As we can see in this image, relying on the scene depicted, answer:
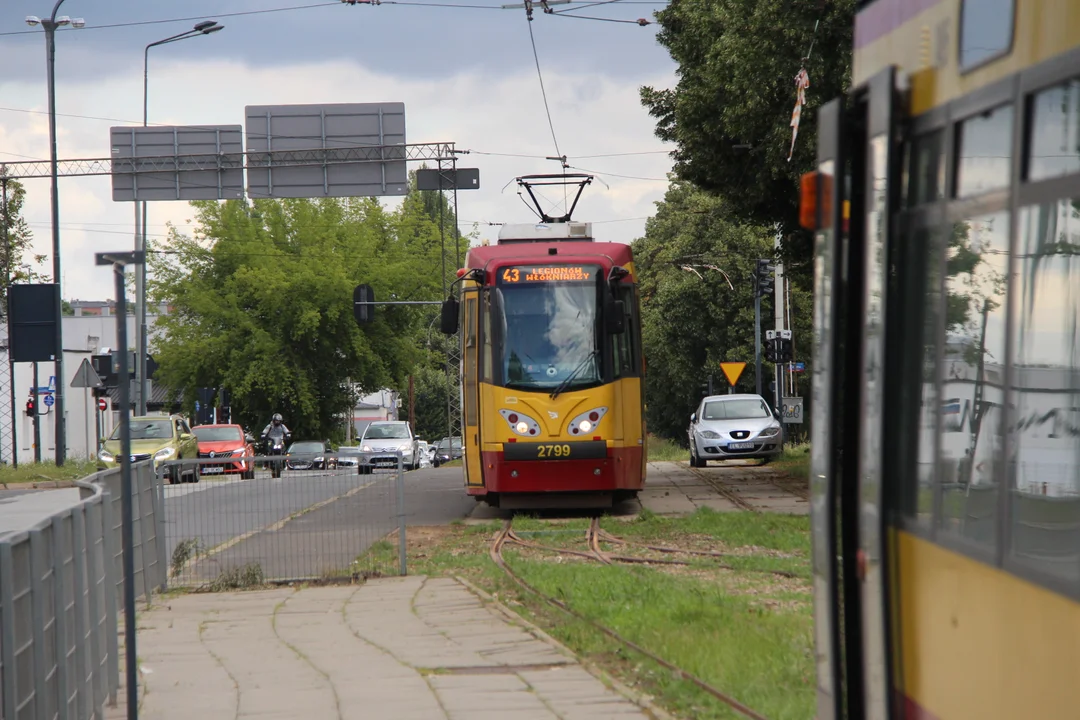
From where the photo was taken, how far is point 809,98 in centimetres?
1988

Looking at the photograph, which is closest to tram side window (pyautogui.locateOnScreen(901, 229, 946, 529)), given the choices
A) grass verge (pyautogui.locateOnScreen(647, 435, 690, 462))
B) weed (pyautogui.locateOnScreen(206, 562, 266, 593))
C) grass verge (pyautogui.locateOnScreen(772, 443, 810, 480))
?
weed (pyautogui.locateOnScreen(206, 562, 266, 593))

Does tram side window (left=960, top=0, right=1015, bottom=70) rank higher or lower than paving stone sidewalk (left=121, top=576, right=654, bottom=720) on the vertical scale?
higher

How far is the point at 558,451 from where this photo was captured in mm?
17062

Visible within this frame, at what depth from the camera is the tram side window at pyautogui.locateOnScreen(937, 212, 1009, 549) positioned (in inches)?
138

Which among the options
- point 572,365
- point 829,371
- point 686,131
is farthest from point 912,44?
point 686,131

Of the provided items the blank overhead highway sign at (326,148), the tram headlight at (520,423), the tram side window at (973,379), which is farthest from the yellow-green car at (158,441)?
the tram side window at (973,379)

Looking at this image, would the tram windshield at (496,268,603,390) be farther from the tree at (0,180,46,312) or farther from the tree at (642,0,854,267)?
the tree at (0,180,46,312)

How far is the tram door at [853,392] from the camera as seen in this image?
412 centimetres

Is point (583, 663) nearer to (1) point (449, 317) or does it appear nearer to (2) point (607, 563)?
(2) point (607, 563)

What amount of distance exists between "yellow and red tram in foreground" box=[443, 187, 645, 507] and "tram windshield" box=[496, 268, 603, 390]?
1 cm

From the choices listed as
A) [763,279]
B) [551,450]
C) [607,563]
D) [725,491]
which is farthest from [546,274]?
[763,279]

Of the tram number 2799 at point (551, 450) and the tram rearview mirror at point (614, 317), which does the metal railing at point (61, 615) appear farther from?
the tram rearview mirror at point (614, 317)

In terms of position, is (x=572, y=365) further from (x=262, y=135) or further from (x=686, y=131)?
(x=262, y=135)

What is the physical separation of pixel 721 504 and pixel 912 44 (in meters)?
15.4
